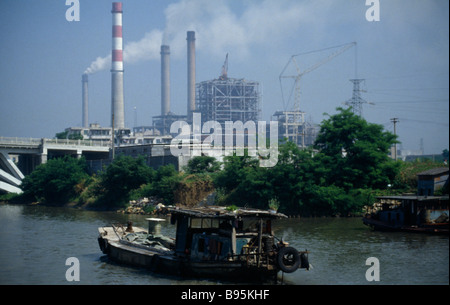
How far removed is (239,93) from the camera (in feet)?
411

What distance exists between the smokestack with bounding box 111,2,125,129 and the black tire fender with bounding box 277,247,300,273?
8489 centimetres

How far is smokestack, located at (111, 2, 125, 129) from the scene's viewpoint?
99188 millimetres

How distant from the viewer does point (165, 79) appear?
144750 mm

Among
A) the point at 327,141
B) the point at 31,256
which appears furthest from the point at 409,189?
the point at 31,256

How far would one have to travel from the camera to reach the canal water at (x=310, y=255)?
16547 mm

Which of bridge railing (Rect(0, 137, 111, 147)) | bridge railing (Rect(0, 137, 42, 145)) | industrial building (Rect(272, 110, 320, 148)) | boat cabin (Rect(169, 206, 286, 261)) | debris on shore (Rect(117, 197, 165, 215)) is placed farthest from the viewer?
industrial building (Rect(272, 110, 320, 148))

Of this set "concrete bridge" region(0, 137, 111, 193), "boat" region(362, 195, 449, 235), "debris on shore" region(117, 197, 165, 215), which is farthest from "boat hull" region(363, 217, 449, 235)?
"concrete bridge" region(0, 137, 111, 193)

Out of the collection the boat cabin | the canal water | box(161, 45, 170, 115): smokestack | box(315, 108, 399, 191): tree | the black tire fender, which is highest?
box(161, 45, 170, 115): smokestack

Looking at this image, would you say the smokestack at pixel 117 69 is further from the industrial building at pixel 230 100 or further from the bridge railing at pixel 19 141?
the bridge railing at pixel 19 141

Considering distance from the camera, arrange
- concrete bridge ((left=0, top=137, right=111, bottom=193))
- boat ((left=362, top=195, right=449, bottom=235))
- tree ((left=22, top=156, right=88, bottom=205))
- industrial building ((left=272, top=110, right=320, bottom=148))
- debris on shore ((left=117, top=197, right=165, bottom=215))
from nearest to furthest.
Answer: boat ((left=362, top=195, right=449, bottom=235))
debris on shore ((left=117, top=197, right=165, bottom=215))
tree ((left=22, top=156, right=88, bottom=205))
concrete bridge ((left=0, top=137, right=111, bottom=193))
industrial building ((left=272, top=110, right=320, bottom=148))

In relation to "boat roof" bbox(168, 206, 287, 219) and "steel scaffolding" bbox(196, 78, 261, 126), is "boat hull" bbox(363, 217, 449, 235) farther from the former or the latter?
"steel scaffolding" bbox(196, 78, 261, 126)

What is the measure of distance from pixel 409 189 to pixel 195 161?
619 inches

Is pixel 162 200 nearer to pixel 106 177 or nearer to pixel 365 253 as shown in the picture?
pixel 106 177

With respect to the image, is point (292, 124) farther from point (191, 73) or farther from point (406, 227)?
point (406, 227)
